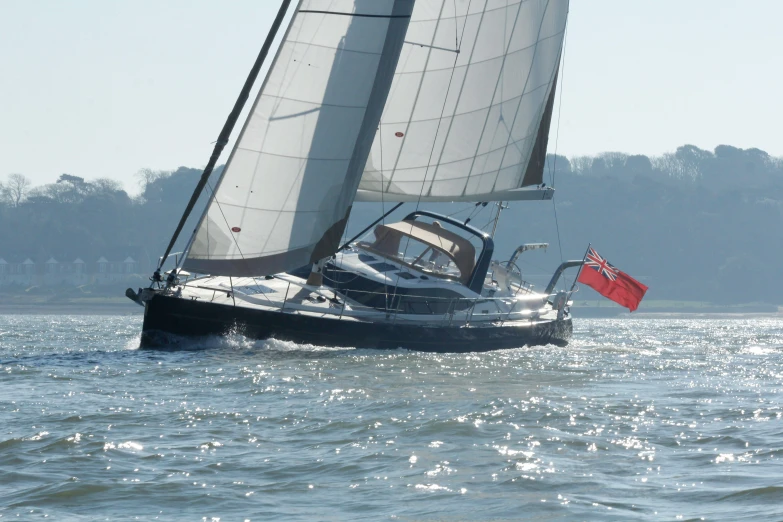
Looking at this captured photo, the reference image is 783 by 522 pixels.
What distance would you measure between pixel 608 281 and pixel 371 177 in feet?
21.8

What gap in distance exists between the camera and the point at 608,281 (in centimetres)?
2786

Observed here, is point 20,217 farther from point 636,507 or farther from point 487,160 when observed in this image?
point 636,507

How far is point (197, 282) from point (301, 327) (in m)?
3.91

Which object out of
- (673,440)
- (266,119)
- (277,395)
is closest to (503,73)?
(266,119)

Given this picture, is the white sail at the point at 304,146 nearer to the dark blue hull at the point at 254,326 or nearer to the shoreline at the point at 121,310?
the dark blue hull at the point at 254,326

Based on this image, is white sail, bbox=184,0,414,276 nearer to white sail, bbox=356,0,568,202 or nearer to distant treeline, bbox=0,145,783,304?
white sail, bbox=356,0,568,202

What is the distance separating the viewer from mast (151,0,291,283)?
1983 cm

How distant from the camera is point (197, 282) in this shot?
75.3ft

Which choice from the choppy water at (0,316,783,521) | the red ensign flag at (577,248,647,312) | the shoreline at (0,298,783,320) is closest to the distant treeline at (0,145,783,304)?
the shoreline at (0,298,783,320)

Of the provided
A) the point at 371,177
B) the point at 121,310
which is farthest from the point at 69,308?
the point at 371,177

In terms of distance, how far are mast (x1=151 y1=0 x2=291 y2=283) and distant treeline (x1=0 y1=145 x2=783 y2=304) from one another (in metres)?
102

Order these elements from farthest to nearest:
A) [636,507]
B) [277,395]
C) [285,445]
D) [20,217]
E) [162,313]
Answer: [20,217] → [162,313] → [277,395] → [285,445] → [636,507]

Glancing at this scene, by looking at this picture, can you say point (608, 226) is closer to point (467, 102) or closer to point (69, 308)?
point (69, 308)

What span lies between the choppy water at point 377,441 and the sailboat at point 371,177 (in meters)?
2.19
